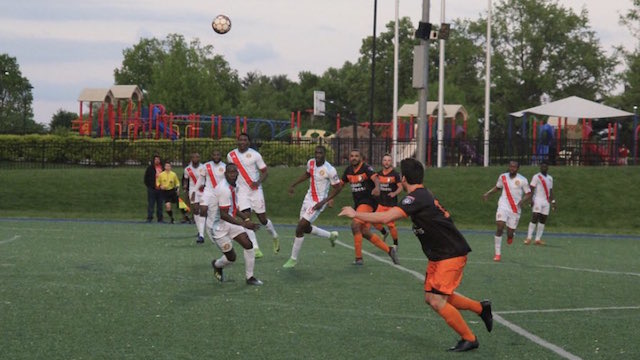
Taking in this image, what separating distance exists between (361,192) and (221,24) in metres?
12.4

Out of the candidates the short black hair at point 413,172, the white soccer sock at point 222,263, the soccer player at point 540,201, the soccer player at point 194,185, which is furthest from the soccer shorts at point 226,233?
the soccer player at point 540,201

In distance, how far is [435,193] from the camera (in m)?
33.6

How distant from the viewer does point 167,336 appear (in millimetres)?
9383

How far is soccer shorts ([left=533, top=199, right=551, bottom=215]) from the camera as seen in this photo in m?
22.9

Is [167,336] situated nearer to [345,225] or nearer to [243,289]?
[243,289]

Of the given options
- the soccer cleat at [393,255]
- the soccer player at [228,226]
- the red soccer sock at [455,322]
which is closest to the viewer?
the red soccer sock at [455,322]

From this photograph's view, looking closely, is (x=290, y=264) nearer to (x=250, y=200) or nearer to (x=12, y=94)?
(x=250, y=200)

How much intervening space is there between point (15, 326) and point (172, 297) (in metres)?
2.50

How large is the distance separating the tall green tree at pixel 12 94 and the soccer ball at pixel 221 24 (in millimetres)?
72907

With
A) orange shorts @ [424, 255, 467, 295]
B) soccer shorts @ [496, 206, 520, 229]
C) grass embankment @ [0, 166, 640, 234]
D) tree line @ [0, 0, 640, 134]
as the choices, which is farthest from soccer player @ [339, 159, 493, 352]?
tree line @ [0, 0, 640, 134]

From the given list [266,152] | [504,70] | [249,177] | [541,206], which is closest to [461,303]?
[249,177]

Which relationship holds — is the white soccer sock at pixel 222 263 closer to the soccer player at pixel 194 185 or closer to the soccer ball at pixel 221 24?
the soccer player at pixel 194 185

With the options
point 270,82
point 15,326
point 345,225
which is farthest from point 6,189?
point 270,82

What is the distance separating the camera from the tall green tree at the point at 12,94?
4028 inches
